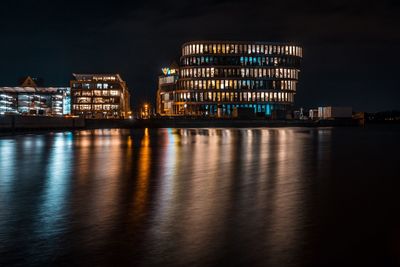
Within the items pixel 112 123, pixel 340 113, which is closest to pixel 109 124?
pixel 112 123

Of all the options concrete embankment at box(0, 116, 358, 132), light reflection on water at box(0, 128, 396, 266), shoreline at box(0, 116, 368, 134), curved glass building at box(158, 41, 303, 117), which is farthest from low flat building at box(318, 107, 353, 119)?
light reflection on water at box(0, 128, 396, 266)

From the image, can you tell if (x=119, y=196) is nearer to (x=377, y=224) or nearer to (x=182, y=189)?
(x=182, y=189)

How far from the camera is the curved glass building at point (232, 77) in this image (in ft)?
627

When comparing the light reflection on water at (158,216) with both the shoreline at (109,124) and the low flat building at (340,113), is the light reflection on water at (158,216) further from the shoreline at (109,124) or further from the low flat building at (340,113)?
the low flat building at (340,113)

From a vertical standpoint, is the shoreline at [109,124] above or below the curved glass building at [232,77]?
below

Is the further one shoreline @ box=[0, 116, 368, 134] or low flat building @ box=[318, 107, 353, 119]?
low flat building @ box=[318, 107, 353, 119]

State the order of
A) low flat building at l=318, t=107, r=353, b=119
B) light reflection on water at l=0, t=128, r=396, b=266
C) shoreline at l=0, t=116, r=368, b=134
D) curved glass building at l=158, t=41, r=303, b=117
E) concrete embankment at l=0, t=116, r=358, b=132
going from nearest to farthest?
light reflection on water at l=0, t=128, r=396, b=266 < shoreline at l=0, t=116, r=368, b=134 < concrete embankment at l=0, t=116, r=358, b=132 < low flat building at l=318, t=107, r=353, b=119 < curved glass building at l=158, t=41, r=303, b=117

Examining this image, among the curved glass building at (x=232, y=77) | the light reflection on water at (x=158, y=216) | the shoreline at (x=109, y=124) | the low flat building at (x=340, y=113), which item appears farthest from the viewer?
the curved glass building at (x=232, y=77)

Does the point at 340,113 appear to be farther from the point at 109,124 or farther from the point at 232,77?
the point at 109,124

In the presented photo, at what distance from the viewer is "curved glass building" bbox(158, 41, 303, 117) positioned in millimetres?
191250

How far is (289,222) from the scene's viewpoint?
11.1 metres

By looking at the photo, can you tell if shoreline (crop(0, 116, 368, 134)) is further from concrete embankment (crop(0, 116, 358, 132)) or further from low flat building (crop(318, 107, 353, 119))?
low flat building (crop(318, 107, 353, 119))

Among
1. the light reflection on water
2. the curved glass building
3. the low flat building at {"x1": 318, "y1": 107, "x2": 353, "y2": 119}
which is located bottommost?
the light reflection on water

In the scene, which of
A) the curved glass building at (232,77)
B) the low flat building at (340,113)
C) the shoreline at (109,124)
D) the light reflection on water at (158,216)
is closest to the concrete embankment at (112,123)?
the shoreline at (109,124)
